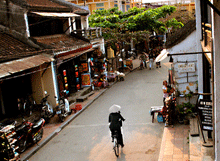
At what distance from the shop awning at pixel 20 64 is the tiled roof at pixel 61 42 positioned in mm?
1588

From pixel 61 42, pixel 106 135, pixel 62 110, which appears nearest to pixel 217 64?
pixel 106 135

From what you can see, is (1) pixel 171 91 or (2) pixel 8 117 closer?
(1) pixel 171 91

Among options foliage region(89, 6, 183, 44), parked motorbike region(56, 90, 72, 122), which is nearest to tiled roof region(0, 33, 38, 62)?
parked motorbike region(56, 90, 72, 122)

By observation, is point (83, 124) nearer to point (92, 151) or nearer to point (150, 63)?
point (92, 151)

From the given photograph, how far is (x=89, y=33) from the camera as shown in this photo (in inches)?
886

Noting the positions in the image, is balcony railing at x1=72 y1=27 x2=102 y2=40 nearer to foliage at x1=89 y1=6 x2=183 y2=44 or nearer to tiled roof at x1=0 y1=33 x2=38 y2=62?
foliage at x1=89 y1=6 x2=183 y2=44

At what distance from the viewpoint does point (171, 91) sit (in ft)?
40.9

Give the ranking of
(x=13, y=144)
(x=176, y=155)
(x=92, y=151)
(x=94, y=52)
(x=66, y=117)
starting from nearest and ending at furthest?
(x=176, y=155), (x=13, y=144), (x=92, y=151), (x=66, y=117), (x=94, y=52)

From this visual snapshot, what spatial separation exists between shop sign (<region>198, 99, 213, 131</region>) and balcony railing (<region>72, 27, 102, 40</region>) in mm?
14678

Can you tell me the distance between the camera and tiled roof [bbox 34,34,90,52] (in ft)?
52.7

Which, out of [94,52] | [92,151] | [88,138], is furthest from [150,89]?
[92,151]

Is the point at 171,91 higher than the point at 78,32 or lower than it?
lower

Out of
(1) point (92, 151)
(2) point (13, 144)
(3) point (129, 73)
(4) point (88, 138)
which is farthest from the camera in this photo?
(3) point (129, 73)

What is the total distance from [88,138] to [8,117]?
15.2 ft
